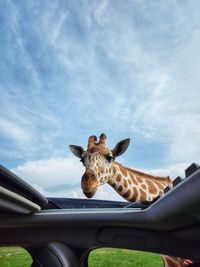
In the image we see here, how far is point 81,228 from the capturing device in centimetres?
172

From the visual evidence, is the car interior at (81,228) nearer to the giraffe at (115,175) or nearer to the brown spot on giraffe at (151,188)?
the giraffe at (115,175)

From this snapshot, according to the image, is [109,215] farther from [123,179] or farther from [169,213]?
[123,179]

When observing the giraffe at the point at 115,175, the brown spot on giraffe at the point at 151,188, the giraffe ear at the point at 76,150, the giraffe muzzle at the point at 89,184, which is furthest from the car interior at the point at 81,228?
the giraffe ear at the point at 76,150

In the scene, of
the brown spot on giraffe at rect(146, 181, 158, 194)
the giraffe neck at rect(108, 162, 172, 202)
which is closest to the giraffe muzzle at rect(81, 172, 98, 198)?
the giraffe neck at rect(108, 162, 172, 202)

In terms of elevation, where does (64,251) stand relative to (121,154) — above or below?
below

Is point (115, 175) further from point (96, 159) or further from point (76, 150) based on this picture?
point (76, 150)

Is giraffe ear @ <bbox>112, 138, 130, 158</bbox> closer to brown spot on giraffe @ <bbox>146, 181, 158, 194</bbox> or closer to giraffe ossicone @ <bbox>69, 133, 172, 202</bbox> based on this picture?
giraffe ossicone @ <bbox>69, 133, 172, 202</bbox>

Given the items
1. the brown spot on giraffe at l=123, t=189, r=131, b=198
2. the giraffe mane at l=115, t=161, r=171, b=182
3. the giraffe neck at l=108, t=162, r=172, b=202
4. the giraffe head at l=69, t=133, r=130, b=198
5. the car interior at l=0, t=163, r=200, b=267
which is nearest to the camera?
the car interior at l=0, t=163, r=200, b=267

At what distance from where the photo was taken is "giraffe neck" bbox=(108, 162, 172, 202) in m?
8.81

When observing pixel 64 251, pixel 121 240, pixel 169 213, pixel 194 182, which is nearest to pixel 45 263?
pixel 64 251

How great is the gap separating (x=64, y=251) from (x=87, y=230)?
0.13 metres

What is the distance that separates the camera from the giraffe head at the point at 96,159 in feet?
26.7

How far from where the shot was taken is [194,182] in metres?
1.21

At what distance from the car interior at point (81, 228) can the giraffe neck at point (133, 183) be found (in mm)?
7029
